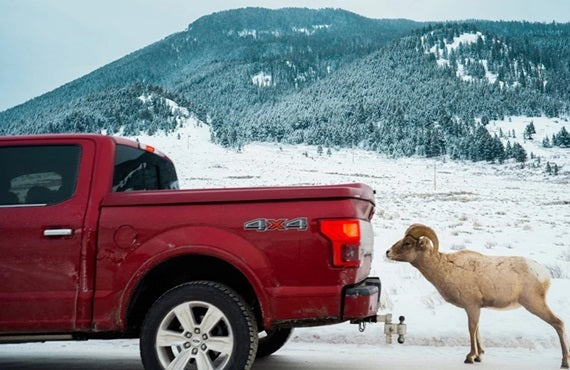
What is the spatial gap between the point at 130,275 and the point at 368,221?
5.95 ft

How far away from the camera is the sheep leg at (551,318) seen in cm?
500

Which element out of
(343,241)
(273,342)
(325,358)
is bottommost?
(325,358)

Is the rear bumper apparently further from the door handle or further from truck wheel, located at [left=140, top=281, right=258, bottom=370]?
the door handle

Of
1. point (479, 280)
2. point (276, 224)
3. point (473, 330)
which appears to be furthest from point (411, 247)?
point (276, 224)

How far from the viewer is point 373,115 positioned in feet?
531

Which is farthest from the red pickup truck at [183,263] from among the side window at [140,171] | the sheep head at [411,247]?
the sheep head at [411,247]

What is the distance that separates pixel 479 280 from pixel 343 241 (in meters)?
2.01

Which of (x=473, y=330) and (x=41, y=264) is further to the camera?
(x=473, y=330)

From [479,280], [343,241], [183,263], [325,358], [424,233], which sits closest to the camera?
[343,241]

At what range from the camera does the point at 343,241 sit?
3.84m

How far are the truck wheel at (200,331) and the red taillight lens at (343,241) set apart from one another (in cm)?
74

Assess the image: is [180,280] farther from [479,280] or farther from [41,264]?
[479,280]

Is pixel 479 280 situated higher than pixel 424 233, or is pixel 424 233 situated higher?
pixel 424 233

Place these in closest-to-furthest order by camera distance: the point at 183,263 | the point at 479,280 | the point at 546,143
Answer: the point at 183,263 → the point at 479,280 → the point at 546,143
